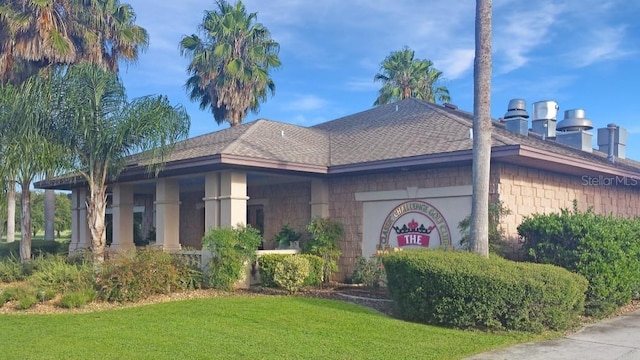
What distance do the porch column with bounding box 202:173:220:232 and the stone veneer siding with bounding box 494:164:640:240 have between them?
23.1 feet

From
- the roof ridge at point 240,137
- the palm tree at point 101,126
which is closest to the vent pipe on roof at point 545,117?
the roof ridge at point 240,137

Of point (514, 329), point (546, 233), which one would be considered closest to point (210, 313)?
point (514, 329)

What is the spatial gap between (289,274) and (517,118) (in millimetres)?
7859

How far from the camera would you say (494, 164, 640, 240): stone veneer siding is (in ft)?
43.3

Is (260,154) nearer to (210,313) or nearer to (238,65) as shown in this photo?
(210,313)

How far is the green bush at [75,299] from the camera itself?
11672mm

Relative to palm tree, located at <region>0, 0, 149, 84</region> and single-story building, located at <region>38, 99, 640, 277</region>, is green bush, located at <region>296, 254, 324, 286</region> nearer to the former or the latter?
single-story building, located at <region>38, 99, 640, 277</region>

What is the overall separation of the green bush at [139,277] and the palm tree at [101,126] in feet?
4.04

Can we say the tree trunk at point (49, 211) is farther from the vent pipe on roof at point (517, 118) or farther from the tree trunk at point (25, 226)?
the vent pipe on roof at point (517, 118)

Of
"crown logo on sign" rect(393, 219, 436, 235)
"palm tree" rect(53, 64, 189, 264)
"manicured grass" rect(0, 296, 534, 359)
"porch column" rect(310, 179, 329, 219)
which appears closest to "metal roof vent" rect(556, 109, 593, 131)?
"crown logo on sign" rect(393, 219, 436, 235)

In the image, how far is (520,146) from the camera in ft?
38.2

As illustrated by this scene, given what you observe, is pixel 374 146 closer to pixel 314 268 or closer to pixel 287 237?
pixel 287 237

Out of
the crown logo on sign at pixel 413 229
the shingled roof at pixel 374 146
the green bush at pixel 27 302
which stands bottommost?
the green bush at pixel 27 302

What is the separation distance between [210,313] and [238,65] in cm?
1974
